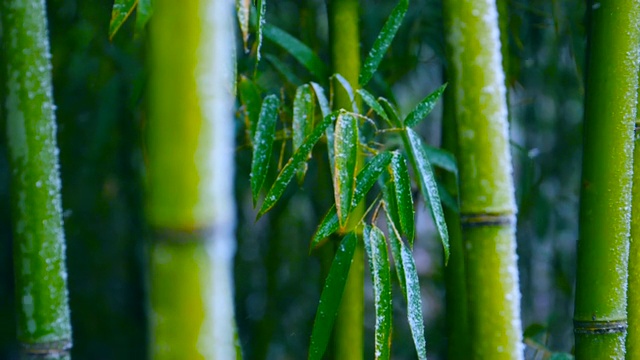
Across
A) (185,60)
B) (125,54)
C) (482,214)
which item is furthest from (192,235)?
(125,54)

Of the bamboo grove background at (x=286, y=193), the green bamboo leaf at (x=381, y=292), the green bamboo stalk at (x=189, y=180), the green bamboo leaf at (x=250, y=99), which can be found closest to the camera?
the green bamboo stalk at (x=189, y=180)

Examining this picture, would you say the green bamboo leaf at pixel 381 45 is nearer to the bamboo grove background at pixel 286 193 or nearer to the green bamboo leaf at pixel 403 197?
the green bamboo leaf at pixel 403 197

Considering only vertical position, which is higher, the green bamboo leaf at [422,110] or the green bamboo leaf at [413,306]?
the green bamboo leaf at [422,110]

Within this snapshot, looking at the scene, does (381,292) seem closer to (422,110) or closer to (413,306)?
(413,306)

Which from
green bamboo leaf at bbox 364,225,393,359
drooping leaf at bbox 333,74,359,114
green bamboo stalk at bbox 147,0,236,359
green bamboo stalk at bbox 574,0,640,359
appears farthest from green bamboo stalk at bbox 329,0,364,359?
green bamboo stalk at bbox 147,0,236,359

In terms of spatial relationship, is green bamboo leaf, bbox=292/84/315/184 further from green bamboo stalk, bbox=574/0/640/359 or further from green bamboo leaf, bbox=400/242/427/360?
green bamboo stalk, bbox=574/0/640/359


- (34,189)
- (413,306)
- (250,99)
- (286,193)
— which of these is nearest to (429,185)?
(413,306)

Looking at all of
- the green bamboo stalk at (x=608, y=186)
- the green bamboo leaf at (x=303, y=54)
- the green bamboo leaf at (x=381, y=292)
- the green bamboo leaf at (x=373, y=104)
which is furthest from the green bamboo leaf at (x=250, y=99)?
the green bamboo stalk at (x=608, y=186)
